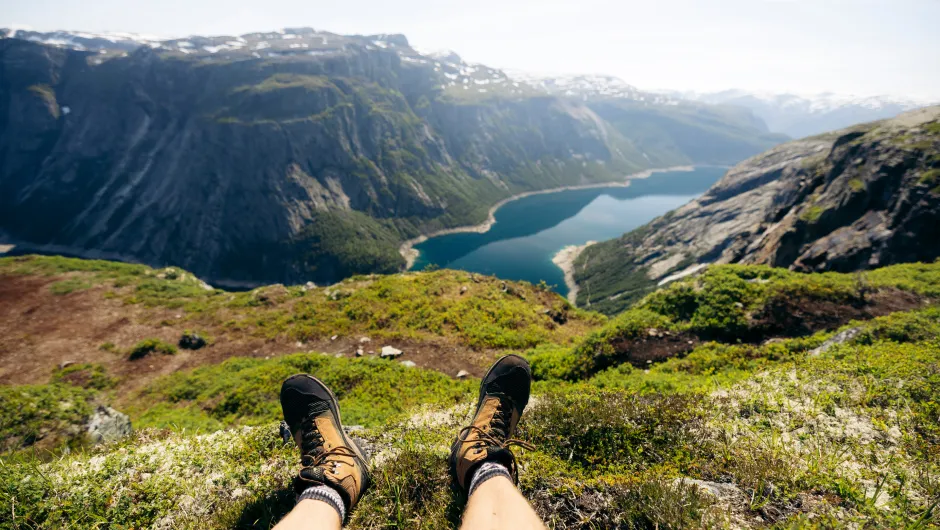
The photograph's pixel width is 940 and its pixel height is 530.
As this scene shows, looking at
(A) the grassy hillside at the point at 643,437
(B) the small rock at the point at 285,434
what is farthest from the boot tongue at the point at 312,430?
(B) the small rock at the point at 285,434

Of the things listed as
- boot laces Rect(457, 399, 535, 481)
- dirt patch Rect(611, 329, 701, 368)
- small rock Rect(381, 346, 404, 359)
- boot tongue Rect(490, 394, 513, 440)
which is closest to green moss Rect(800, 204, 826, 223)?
dirt patch Rect(611, 329, 701, 368)

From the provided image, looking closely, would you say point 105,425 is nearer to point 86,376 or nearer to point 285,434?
point 285,434

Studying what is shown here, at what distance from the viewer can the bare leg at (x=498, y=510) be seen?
4373 mm

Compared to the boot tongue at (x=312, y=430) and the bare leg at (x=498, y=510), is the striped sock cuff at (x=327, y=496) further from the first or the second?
the bare leg at (x=498, y=510)

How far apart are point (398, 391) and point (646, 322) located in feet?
33.8

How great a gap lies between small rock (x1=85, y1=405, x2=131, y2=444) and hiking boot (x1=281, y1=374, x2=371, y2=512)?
8.29 m

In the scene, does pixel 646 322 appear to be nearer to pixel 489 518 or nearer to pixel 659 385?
pixel 659 385

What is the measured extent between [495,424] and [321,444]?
3.10m

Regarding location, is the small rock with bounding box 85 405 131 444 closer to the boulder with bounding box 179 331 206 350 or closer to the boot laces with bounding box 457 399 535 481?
the boulder with bounding box 179 331 206 350

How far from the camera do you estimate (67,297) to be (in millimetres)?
28469

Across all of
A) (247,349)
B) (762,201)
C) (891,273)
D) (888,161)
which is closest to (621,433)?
(247,349)

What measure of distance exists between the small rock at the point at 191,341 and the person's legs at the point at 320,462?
18.9m

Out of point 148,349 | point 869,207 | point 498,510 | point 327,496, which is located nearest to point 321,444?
point 327,496

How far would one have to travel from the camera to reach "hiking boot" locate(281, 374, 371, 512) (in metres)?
5.38
